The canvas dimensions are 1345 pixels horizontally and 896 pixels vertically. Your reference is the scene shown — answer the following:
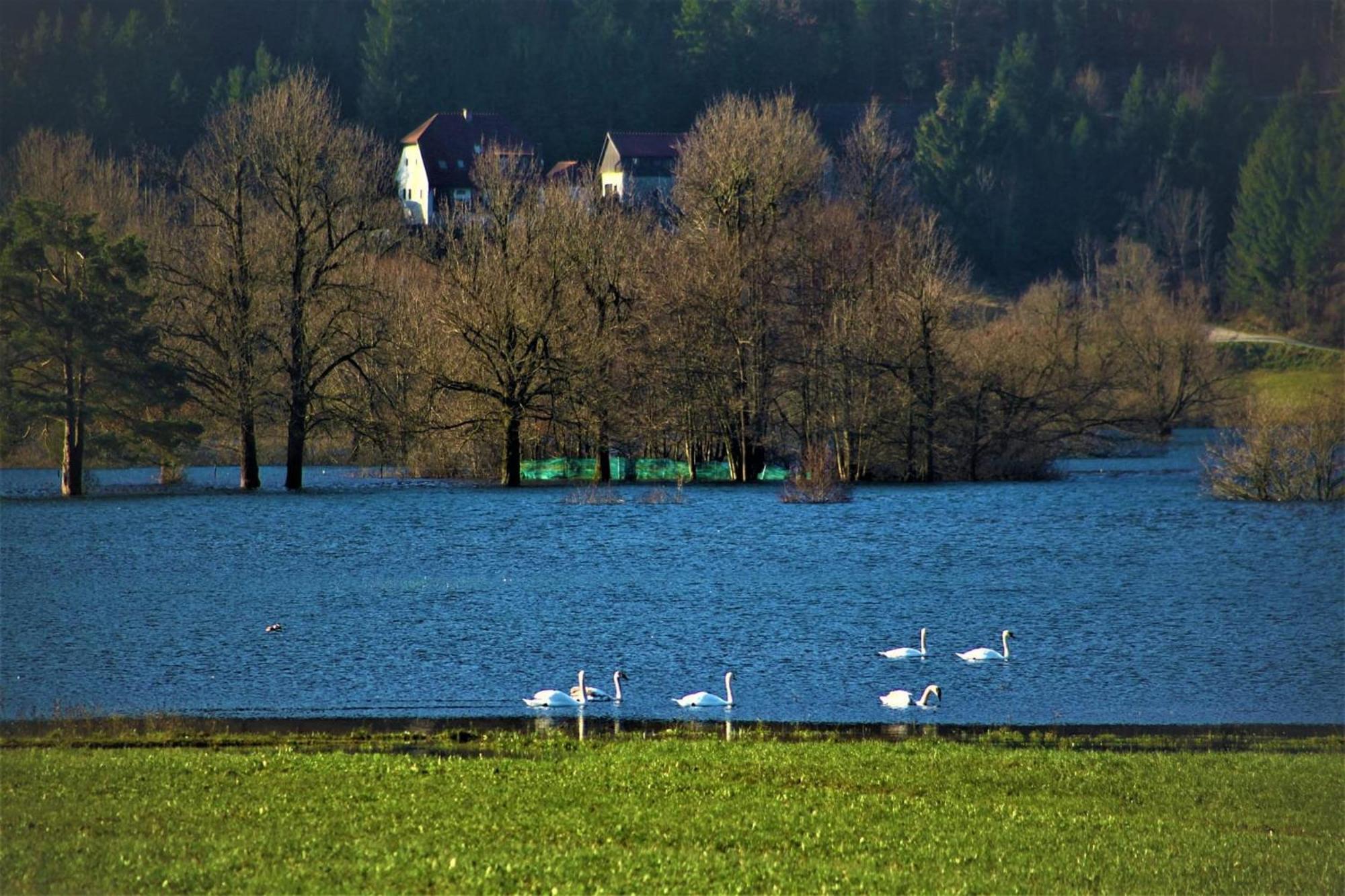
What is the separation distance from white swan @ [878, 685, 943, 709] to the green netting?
118 feet

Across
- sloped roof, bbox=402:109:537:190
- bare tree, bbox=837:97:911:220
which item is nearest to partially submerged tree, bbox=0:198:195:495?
bare tree, bbox=837:97:911:220

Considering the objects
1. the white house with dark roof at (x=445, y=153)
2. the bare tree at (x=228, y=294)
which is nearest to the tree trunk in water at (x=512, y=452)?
the bare tree at (x=228, y=294)

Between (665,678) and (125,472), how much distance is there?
43533 mm

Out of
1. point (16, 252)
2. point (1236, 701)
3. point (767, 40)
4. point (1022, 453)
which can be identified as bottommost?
point (1236, 701)

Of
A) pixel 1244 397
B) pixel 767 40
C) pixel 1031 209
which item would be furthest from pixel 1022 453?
pixel 767 40

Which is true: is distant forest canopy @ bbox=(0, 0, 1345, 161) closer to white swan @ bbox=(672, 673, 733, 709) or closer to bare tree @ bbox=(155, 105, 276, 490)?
bare tree @ bbox=(155, 105, 276, 490)

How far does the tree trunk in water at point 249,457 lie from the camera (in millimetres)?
50406

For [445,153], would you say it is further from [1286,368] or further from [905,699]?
[905,699]

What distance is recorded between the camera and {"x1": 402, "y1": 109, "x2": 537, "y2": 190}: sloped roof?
365 ft

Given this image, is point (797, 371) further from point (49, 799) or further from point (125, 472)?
point (49, 799)

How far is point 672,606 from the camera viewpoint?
28812 mm

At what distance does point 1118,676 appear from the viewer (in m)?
22.7

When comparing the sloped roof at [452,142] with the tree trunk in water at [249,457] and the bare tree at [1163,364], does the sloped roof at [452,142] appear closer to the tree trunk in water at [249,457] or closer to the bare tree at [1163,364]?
the bare tree at [1163,364]

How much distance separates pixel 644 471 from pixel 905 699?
37824 millimetres
